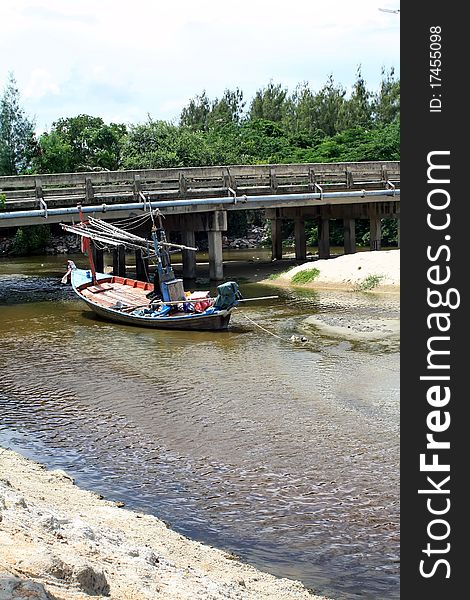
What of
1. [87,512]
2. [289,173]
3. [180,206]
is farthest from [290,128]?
[87,512]

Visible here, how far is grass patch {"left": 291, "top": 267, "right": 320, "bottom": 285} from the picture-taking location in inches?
1309

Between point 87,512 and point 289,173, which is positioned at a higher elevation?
point 289,173

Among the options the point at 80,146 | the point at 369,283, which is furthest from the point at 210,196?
the point at 80,146

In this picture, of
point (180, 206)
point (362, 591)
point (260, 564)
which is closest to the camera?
point (362, 591)

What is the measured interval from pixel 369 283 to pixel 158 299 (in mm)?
8135


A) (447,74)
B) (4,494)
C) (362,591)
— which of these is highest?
(447,74)

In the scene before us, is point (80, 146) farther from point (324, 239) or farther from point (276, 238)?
point (324, 239)

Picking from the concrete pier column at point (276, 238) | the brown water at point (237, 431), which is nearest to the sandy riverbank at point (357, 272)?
the brown water at point (237, 431)

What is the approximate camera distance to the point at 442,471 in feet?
23.3

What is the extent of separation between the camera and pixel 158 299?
86.7 ft

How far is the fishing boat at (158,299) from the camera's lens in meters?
24.4

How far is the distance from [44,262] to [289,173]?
16.3m

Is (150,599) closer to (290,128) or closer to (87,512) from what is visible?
(87,512)

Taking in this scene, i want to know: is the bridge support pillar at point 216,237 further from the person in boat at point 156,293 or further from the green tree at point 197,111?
the green tree at point 197,111
